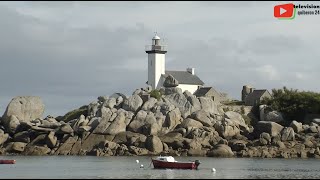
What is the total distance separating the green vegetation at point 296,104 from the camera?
8356 centimetres

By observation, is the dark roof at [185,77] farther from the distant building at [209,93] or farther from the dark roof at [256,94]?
the dark roof at [256,94]

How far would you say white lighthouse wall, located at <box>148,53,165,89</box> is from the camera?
96.0m

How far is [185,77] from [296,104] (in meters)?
19.4

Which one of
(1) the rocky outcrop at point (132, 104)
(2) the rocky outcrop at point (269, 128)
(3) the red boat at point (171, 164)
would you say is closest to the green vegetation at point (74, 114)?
(1) the rocky outcrop at point (132, 104)

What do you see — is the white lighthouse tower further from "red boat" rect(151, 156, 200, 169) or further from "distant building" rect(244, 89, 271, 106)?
"red boat" rect(151, 156, 200, 169)

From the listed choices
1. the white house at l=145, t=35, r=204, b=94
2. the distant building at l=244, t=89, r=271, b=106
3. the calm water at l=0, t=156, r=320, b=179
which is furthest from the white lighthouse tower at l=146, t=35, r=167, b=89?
the calm water at l=0, t=156, r=320, b=179

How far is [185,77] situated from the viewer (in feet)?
324

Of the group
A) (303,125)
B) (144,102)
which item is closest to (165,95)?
(144,102)

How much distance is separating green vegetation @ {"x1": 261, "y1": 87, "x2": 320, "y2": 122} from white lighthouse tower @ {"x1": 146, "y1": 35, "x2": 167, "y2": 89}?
17001 millimetres

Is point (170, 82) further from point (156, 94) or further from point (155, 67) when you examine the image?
point (156, 94)

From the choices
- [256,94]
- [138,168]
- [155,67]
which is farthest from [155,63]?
[138,168]

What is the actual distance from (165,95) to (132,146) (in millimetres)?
16041

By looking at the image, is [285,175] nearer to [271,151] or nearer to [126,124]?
[271,151]

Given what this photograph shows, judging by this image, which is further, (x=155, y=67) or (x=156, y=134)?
(x=155, y=67)
